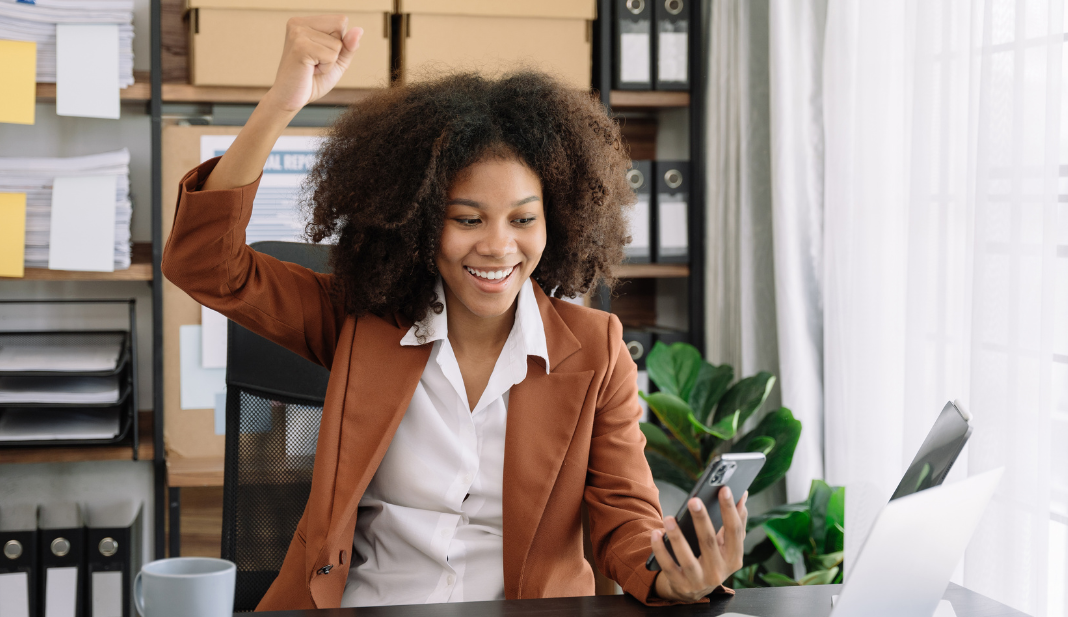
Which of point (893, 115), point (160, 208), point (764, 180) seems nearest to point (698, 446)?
point (764, 180)

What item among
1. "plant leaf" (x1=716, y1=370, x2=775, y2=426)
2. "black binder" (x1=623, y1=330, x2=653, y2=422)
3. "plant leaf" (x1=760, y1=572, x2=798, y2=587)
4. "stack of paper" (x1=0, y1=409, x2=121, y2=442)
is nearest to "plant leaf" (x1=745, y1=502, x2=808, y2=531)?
"plant leaf" (x1=760, y1=572, x2=798, y2=587)

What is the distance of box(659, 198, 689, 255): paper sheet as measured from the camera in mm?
2303

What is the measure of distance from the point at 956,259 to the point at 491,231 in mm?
803

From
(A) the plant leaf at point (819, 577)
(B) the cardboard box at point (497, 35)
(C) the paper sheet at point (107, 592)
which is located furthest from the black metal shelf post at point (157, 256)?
(A) the plant leaf at point (819, 577)

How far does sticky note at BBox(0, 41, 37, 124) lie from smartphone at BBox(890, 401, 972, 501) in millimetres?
1924

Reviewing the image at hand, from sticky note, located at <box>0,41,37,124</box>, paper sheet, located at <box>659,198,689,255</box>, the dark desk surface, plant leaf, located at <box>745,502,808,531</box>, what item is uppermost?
sticky note, located at <box>0,41,37,124</box>

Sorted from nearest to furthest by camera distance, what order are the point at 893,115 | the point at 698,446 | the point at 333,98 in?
the point at 893,115, the point at 698,446, the point at 333,98

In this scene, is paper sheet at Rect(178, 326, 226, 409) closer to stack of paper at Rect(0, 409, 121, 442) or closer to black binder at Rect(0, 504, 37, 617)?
stack of paper at Rect(0, 409, 121, 442)

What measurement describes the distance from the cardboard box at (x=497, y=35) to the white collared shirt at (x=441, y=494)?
3.51 ft

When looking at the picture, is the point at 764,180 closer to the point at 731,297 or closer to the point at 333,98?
the point at 731,297

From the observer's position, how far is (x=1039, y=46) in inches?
48.2

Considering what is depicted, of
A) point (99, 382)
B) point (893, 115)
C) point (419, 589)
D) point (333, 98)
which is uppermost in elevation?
point (333, 98)

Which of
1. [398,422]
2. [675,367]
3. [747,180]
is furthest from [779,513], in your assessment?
[398,422]

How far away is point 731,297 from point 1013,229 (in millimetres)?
979
